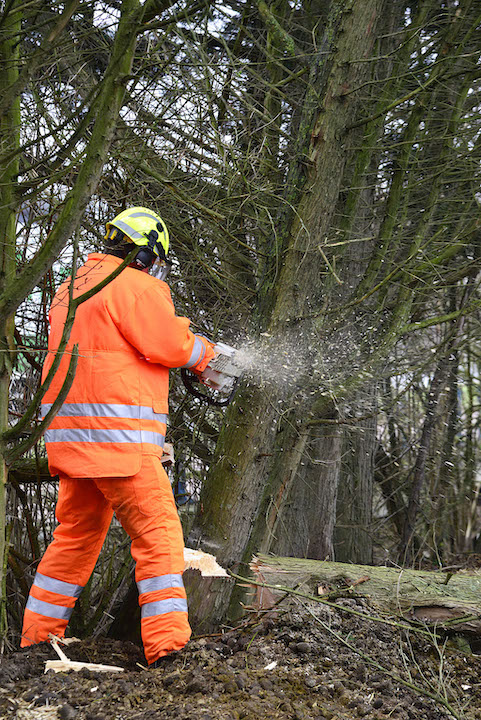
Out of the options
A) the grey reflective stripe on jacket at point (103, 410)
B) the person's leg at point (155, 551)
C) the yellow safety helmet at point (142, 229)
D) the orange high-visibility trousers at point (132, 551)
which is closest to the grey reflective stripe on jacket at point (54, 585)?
the orange high-visibility trousers at point (132, 551)

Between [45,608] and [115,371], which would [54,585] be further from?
[115,371]

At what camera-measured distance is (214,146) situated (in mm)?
4066

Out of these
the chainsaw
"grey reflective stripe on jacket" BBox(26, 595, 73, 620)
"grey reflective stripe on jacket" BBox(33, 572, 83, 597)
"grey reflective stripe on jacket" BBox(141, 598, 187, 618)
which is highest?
the chainsaw

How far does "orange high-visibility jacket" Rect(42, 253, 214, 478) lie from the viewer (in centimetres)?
323

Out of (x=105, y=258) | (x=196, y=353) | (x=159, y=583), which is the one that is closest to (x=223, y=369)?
(x=196, y=353)

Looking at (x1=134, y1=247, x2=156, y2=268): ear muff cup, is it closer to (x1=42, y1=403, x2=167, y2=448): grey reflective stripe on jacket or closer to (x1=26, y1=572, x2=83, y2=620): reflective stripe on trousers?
(x1=42, y1=403, x2=167, y2=448): grey reflective stripe on jacket

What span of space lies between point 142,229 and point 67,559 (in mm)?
A: 1810

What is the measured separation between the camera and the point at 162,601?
9.98 feet

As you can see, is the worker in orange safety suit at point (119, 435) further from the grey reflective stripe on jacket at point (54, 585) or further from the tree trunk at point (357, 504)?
the tree trunk at point (357, 504)

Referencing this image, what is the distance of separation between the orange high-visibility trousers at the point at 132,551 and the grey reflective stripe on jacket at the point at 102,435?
4.6 inches

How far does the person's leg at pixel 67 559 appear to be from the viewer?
336 centimetres

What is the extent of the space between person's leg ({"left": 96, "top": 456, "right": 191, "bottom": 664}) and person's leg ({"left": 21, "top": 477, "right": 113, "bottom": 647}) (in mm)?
274

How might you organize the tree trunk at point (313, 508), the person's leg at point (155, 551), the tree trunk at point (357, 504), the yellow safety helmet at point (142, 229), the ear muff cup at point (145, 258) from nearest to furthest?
the person's leg at point (155, 551) < the yellow safety helmet at point (142, 229) < the ear muff cup at point (145, 258) < the tree trunk at point (313, 508) < the tree trunk at point (357, 504)

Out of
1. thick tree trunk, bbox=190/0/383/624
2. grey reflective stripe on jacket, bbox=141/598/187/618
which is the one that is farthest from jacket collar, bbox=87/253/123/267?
grey reflective stripe on jacket, bbox=141/598/187/618
